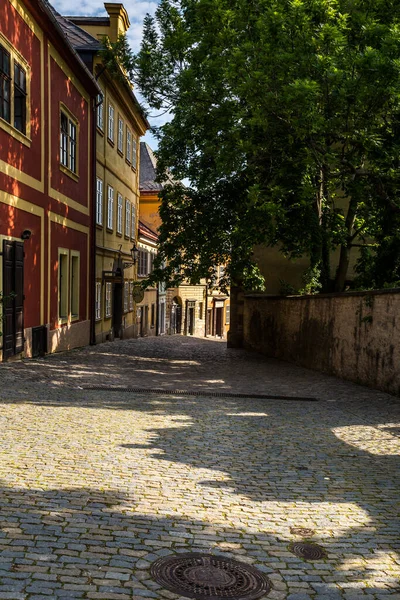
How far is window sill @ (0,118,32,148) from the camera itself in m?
13.4

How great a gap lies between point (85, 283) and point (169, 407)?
1208 centimetres

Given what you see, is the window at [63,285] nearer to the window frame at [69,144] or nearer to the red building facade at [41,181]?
the red building facade at [41,181]

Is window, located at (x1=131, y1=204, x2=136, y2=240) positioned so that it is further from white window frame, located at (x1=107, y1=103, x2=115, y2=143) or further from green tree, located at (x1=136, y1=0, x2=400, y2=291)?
green tree, located at (x1=136, y1=0, x2=400, y2=291)

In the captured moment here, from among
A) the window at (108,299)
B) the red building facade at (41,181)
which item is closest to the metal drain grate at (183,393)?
the red building facade at (41,181)

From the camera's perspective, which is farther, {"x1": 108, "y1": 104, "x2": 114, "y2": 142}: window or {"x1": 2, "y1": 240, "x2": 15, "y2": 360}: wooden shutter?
{"x1": 108, "y1": 104, "x2": 114, "y2": 142}: window

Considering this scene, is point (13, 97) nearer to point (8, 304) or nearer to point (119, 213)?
point (8, 304)

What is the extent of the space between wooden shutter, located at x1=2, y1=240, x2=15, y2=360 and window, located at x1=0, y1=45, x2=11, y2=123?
2.62 m

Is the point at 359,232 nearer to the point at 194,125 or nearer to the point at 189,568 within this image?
the point at 194,125

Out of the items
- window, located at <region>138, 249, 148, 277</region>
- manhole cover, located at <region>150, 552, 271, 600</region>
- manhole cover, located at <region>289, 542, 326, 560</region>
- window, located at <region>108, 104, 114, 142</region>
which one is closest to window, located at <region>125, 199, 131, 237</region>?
window, located at <region>108, 104, 114, 142</region>

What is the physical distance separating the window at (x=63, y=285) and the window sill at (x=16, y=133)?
164 inches

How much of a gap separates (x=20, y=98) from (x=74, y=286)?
7015 millimetres

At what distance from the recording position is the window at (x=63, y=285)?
1864cm

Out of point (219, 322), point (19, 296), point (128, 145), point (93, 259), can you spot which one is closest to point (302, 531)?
point (19, 296)

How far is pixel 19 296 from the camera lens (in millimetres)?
14586
